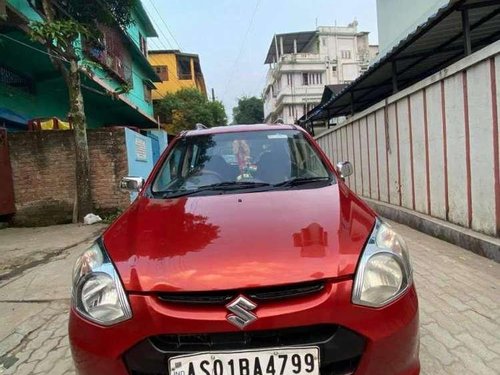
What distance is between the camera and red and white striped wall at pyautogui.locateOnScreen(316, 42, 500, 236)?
4547 mm

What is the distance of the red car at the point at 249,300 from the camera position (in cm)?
165

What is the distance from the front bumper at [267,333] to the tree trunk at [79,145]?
763 centimetres

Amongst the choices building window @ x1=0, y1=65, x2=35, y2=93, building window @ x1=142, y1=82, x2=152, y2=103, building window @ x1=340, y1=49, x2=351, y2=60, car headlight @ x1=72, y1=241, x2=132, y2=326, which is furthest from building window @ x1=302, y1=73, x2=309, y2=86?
car headlight @ x1=72, y1=241, x2=132, y2=326

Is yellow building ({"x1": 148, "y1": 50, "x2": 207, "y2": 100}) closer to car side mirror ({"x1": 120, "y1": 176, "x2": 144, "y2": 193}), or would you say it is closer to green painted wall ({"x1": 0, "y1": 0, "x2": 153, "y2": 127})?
green painted wall ({"x1": 0, "y1": 0, "x2": 153, "y2": 127})

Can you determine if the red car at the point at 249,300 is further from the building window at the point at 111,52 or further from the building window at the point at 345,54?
the building window at the point at 345,54

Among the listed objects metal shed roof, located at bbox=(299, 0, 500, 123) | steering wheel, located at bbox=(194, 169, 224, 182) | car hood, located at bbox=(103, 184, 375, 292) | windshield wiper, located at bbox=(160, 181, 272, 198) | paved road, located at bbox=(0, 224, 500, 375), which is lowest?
paved road, located at bbox=(0, 224, 500, 375)

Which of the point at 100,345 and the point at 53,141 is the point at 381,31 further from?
the point at 100,345

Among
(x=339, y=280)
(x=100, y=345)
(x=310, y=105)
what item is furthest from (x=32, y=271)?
(x=310, y=105)

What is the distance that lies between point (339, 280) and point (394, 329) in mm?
299

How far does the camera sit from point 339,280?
1.73m

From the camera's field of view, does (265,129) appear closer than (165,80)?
Yes

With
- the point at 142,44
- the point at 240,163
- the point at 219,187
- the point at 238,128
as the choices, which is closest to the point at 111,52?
the point at 142,44

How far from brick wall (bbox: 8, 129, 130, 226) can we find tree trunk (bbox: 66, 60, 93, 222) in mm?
358

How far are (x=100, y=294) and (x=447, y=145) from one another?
198 inches
